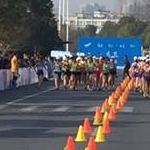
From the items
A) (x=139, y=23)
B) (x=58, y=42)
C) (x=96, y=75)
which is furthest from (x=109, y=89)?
(x=139, y=23)

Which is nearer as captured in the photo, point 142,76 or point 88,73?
point 142,76

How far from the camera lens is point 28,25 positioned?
7781 centimetres

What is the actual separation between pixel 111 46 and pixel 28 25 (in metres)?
12.8

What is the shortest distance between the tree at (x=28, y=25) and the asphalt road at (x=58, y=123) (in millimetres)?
30947

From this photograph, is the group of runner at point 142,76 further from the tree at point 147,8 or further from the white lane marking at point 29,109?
the tree at point 147,8

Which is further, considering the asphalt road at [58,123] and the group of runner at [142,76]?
the group of runner at [142,76]

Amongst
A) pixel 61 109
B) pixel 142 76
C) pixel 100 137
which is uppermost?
pixel 100 137

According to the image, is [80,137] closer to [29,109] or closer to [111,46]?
[29,109]

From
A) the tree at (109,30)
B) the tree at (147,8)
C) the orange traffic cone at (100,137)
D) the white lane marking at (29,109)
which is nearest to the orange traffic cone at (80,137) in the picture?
the orange traffic cone at (100,137)

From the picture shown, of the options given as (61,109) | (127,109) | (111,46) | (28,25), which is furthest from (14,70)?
(28,25)

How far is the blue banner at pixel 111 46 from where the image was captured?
66.9 metres

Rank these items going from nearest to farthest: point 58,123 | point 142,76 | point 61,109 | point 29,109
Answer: point 58,123
point 29,109
point 61,109
point 142,76

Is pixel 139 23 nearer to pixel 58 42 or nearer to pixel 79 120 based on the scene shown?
pixel 58 42

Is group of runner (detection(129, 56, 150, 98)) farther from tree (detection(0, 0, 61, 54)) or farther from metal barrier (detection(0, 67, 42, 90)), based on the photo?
tree (detection(0, 0, 61, 54))
